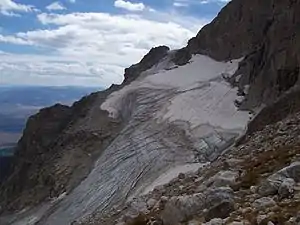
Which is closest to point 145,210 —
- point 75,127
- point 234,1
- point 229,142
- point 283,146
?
point 283,146

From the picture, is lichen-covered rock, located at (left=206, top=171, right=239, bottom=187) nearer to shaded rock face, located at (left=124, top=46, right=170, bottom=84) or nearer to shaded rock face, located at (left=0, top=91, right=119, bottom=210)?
shaded rock face, located at (left=0, top=91, right=119, bottom=210)

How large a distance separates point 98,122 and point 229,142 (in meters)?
29.4

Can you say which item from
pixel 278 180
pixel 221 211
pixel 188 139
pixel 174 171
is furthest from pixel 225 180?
pixel 188 139

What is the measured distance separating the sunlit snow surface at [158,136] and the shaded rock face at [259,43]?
8.50 ft

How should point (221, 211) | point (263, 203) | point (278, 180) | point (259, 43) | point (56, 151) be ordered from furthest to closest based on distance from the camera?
point (56, 151) → point (259, 43) → point (278, 180) → point (221, 211) → point (263, 203)

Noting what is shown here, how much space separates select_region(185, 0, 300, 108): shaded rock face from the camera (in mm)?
48156

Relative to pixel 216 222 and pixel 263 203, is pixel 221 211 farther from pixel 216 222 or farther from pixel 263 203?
pixel 263 203

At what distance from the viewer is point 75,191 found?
50.5 m

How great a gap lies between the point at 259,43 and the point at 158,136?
64.9 feet

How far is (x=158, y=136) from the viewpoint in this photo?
52.7 meters

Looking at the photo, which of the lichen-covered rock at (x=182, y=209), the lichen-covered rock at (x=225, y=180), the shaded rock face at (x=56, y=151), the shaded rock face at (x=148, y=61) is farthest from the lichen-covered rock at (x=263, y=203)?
the shaded rock face at (x=148, y=61)

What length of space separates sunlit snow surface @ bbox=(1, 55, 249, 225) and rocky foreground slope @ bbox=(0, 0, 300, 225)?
0.46 ft

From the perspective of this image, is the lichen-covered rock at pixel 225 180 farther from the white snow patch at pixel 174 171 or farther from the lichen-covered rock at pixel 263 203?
the white snow patch at pixel 174 171

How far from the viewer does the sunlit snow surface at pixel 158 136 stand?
1770 inches
